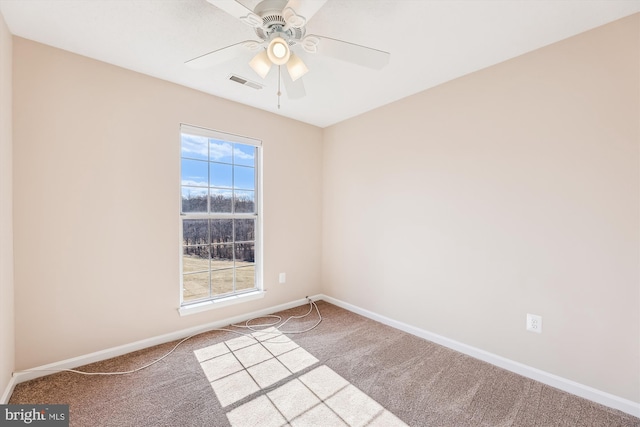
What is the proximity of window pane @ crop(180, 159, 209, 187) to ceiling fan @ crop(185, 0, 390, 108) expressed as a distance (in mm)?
1220

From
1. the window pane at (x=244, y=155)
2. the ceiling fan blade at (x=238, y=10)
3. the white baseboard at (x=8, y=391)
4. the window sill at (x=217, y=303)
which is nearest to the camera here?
the ceiling fan blade at (x=238, y=10)

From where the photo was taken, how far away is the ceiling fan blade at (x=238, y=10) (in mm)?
1196

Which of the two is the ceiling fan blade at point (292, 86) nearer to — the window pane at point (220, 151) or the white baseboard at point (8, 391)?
the window pane at point (220, 151)

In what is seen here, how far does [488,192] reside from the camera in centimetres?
221

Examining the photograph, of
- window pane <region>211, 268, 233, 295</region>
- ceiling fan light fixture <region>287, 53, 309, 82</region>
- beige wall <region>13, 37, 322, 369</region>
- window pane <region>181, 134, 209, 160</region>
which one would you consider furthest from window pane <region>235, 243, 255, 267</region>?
ceiling fan light fixture <region>287, 53, 309, 82</region>

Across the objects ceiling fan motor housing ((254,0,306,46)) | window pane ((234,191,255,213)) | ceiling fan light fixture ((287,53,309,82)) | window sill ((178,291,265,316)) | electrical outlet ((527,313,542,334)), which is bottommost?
window sill ((178,291,265,316))

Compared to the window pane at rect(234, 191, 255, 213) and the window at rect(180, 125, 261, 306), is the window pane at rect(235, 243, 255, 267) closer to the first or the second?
the window at rect(180, 125, 261, 306)

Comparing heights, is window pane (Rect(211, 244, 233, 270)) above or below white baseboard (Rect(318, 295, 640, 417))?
above

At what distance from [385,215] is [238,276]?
1799mm

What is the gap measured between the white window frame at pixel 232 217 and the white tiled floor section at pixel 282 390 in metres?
0.47

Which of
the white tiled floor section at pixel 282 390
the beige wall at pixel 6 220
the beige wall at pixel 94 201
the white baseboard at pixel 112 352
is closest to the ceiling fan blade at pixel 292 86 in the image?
the beige wall at pixel 94 201

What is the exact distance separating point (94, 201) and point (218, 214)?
1.03 m

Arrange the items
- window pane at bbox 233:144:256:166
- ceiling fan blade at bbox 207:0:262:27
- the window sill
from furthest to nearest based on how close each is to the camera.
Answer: window pane at bbox 233:144:256:166
the window sill
ceiling fan blade at bbox 207:0:262:27

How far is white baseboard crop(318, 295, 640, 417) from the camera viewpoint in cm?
167
